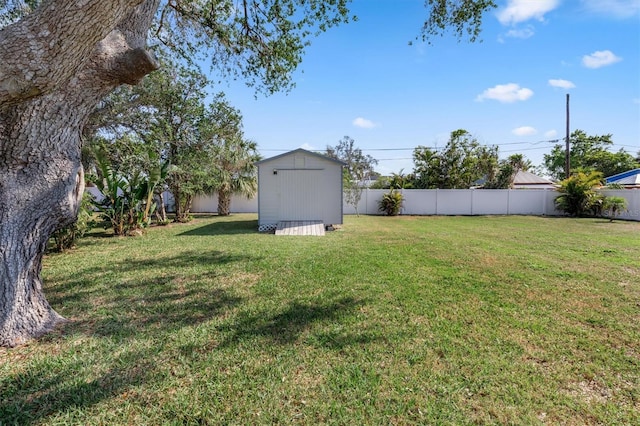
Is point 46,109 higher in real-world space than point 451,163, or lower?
lower

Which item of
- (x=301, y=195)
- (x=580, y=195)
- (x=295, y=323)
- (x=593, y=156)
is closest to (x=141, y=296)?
(x=295, y=323)

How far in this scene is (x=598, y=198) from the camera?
16656 millimetres

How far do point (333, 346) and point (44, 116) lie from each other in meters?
3.56

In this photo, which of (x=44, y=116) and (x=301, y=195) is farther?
(x=301, y=195)

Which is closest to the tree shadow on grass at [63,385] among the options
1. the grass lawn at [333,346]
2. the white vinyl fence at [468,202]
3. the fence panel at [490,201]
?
the grass lawn at [333,346]

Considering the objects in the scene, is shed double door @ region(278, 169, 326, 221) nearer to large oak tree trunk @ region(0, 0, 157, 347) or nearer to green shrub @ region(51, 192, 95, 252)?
green shrub @ region(51, 192, 95, 252)

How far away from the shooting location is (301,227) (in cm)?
1138

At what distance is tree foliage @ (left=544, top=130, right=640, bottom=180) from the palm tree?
29.8 m

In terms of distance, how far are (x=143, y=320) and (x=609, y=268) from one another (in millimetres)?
8211

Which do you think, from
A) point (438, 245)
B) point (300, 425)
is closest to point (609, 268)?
point (438, 245)

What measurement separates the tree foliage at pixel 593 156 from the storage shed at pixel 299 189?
28.5 meters

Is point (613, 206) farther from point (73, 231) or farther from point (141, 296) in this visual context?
point (73, 231)

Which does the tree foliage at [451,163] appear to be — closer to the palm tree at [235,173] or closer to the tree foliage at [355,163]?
the tree foliage at [355,163]

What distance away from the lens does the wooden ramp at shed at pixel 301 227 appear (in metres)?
10.8
